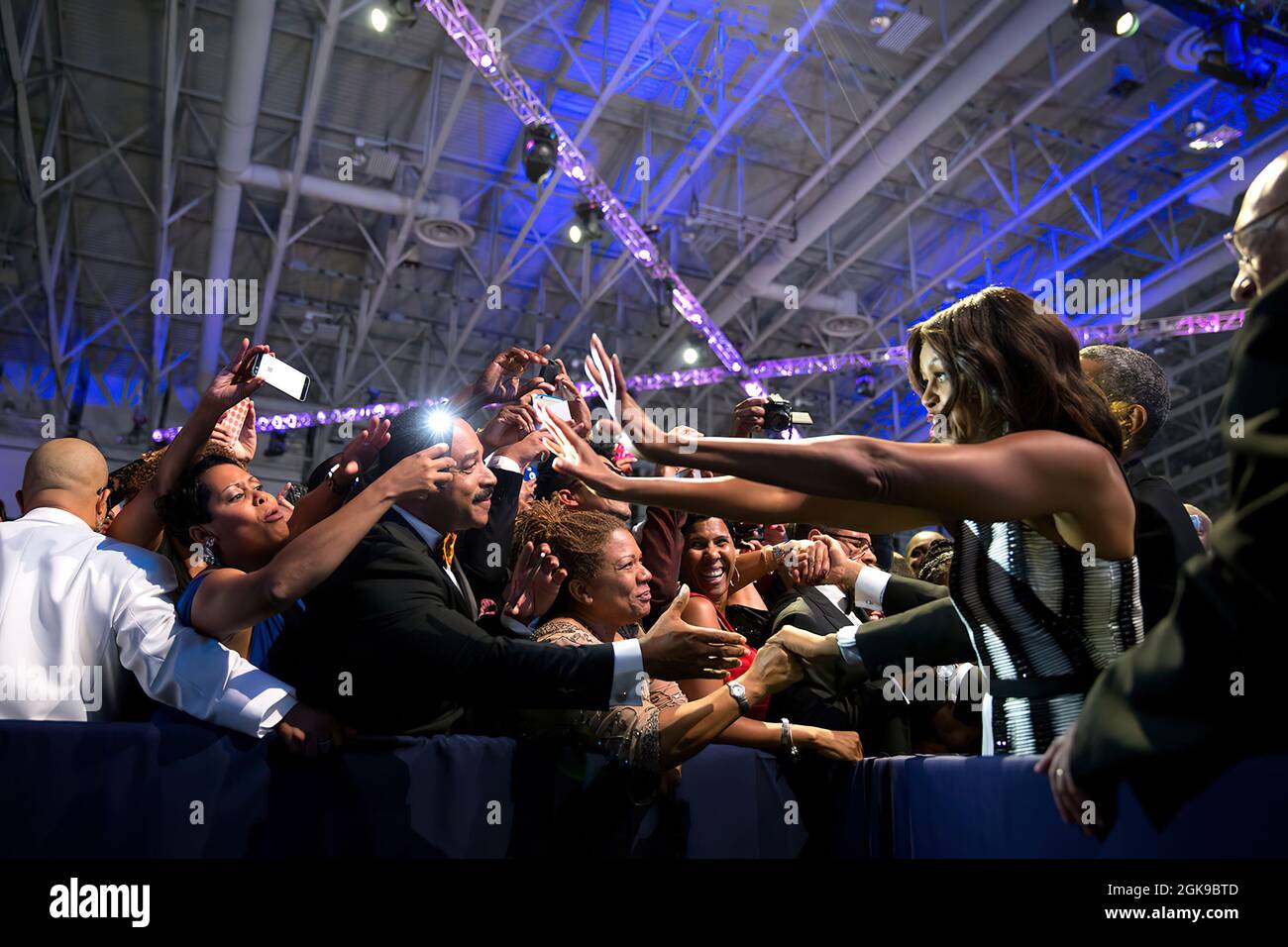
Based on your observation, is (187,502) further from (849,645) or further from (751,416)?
(751,416)

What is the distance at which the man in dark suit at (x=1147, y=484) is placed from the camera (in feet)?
5.97

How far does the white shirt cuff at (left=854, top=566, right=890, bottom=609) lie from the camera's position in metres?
2.33

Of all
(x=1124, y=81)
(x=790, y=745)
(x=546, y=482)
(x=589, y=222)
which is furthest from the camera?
(x=589, y=222)

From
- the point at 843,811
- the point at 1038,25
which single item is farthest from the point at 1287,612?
the point at 1038,25

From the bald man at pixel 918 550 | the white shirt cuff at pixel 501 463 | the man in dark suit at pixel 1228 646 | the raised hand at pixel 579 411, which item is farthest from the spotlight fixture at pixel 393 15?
the man in dark suit at pixel 1228 646

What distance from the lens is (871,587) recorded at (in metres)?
2.35

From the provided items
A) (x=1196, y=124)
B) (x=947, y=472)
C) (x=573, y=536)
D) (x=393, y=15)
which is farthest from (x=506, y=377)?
(x=1196, y=124)

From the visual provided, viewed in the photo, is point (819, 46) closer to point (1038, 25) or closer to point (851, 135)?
point (851, 135)

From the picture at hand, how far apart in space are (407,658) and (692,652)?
563 mm

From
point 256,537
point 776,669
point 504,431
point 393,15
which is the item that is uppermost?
point 393,15

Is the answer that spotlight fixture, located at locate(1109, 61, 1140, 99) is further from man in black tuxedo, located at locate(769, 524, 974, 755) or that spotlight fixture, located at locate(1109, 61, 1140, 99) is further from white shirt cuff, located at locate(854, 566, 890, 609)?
white shirt cuff, located at locate(854, 566, 890, 609)

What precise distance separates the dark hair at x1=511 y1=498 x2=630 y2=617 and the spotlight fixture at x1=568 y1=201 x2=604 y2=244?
6332 millimetres

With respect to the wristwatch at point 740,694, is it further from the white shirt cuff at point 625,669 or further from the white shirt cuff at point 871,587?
the white shirt cuff at point 871,587
